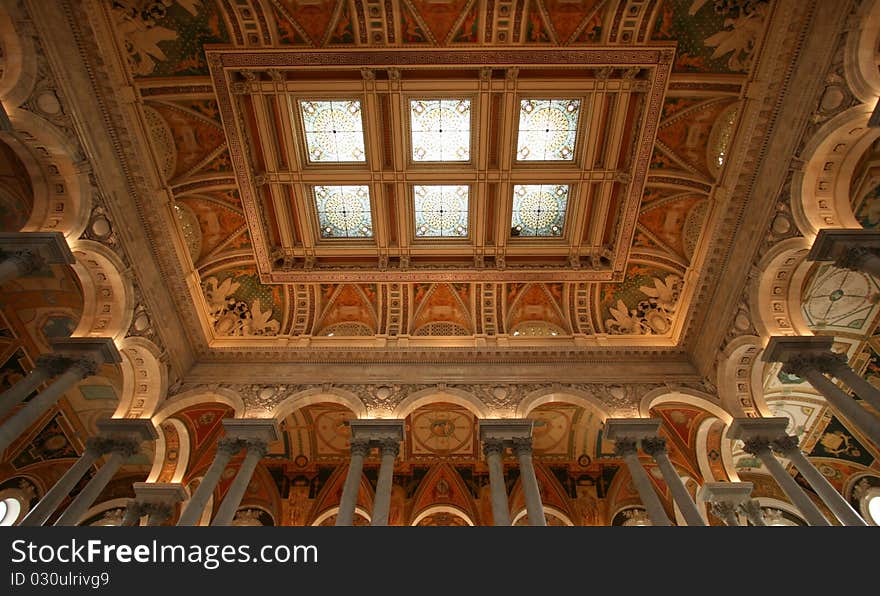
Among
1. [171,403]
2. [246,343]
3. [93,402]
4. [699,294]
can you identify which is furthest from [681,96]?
[93,402]

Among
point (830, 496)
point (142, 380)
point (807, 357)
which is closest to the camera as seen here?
point (830, 496)

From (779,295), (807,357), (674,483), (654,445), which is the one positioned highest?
(779,295)

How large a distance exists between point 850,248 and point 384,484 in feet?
29.9

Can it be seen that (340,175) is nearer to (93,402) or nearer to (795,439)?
(93,402)

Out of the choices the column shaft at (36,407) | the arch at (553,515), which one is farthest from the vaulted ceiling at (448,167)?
the arch at (553,515)

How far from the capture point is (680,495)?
30.4 feet

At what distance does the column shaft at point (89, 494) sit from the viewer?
8.82 m

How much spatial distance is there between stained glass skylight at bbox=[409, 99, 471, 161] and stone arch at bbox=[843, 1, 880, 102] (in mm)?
6628

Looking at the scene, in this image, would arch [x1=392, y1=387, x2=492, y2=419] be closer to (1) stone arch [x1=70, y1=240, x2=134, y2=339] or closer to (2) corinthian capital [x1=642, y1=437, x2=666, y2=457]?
(2) corinthian capital [x1=642, y1=437, x2=666, y2=457]

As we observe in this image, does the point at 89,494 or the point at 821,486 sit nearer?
the point at 821,486

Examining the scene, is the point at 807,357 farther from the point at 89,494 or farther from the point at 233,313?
the point at 89,494

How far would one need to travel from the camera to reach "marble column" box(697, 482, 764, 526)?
10609 millimetres

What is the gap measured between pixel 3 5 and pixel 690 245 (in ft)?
45.1

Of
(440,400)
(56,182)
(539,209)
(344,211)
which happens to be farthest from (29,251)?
(539,209)
